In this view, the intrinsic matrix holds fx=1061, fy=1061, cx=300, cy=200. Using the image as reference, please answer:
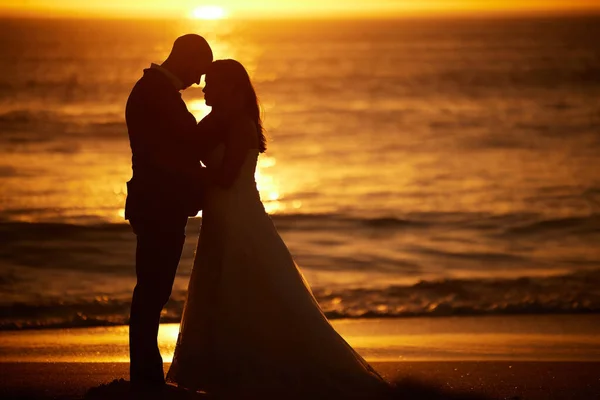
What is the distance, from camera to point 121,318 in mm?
11781

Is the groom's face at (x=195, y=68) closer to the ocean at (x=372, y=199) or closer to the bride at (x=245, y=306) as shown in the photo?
the bride at (x=245, y=306)

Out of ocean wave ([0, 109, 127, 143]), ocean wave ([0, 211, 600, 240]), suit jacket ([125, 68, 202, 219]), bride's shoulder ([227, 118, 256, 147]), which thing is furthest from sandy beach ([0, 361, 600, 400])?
ocean wave ([0, 109, 127, 143])

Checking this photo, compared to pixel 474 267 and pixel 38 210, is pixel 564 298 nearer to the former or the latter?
pixel 474 267

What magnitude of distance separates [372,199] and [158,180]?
1566 centimetres

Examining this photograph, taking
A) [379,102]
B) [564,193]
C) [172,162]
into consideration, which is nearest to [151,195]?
[172,162]

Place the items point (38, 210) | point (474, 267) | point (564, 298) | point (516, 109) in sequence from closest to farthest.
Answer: point (564, 298)
point (474, 267)
point (38, 210)
point (516, 109)

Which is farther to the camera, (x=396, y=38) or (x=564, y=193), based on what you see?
(x=396, y=38)

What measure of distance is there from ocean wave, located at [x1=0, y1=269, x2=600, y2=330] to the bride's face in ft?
16.8

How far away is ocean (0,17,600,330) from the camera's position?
13125mm

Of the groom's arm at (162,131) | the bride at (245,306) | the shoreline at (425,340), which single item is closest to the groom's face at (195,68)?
the bride at (245,306)

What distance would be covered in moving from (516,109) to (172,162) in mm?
38305

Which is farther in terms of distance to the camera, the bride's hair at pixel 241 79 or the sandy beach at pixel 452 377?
the sandy beach at pixel 452 377

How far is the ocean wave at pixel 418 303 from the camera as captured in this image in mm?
11836

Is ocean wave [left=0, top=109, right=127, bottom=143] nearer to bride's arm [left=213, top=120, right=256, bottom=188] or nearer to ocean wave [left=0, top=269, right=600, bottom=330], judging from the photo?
ocean wave [left=0, top=269, right=600, bottom=330]
